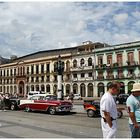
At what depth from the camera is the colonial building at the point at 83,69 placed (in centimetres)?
5403

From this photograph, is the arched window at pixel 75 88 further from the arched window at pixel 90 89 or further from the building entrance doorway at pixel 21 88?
the building entrance doorway at pixel 21 88

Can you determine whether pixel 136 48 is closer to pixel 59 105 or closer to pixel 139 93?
pixel 59 105

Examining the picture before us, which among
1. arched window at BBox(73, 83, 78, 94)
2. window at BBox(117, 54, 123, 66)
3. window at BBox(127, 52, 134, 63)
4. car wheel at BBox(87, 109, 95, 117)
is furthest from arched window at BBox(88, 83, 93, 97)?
car wheel at BBox(87, 109, 95, 117)

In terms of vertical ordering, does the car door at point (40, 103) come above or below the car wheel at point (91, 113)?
above

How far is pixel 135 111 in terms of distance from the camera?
6.69 metres

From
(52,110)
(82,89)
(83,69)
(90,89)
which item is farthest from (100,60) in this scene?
(52,110)

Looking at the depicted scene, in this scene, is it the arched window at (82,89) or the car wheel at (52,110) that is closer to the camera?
the car wheel at (52,110)

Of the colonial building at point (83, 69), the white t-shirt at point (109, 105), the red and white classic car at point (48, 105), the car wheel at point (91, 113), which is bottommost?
the car wheel at point (91, 113)

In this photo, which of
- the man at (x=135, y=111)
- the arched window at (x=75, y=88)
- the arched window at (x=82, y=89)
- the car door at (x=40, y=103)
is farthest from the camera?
the arched window at (x=75, y=88)

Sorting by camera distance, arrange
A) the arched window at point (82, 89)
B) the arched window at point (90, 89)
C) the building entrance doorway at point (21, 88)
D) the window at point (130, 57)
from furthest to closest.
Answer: the building entrance doorway at point (21, 88) → the arched window at point (82, 89) → the arched window at point (90, 89) → the window at point (130, 57)

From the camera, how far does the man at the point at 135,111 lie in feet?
21.4

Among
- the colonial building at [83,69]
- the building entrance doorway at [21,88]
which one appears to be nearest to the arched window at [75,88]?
the colonial building at [83,69]

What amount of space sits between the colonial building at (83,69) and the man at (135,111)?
153 ft

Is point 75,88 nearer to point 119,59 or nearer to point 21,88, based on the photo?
point 119,59
